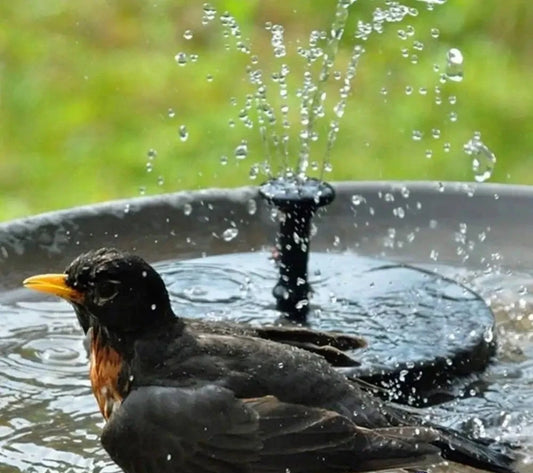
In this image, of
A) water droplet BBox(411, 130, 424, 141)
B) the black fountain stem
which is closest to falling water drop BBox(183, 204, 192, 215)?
the black fountain stem

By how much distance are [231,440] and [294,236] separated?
967 millimetres

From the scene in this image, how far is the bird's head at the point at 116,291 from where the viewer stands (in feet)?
9.76

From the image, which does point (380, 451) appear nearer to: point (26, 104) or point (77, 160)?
point (77, 160)

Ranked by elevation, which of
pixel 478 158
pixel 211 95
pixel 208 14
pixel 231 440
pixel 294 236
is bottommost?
pixel 231 440

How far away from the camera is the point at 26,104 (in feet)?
23.7

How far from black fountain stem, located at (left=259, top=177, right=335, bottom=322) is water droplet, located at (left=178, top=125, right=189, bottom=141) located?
263 centimetres

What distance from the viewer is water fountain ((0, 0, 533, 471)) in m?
3.31

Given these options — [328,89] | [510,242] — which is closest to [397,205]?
[510,242]

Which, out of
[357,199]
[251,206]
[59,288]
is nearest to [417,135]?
[357,199]

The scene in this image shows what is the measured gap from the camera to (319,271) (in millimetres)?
3941

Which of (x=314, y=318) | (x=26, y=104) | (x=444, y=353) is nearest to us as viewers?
(x=444, y=353)

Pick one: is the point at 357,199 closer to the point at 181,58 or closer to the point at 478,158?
the point at 181,58

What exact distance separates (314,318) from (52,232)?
2.89ft

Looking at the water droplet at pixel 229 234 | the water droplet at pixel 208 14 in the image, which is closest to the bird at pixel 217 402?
the water droplet at pixel 229 234
